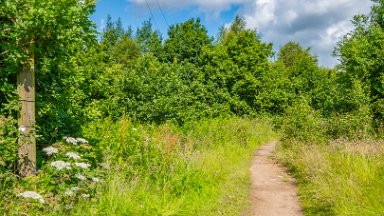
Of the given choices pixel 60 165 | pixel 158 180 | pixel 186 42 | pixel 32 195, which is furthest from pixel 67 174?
pixel 186 42

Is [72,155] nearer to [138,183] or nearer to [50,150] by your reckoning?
[50,150]

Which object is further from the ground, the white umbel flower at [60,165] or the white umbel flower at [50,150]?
the white umbel flower at [50,150]

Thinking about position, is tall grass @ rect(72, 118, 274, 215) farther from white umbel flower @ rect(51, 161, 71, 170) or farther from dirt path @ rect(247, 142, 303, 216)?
white umbel flower @ rect(51, 161, 71, 170)

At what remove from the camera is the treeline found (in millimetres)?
6617

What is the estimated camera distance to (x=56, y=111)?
6.59 m

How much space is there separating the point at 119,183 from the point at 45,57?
2.44 meters

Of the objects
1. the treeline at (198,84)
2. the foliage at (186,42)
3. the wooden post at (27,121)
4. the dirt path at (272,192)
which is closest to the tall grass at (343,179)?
the dirt path at (272,192)

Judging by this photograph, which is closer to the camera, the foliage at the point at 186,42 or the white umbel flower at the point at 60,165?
the white umbel flower at the point at 60,165

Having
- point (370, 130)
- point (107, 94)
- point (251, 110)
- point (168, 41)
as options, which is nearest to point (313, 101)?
point (251, 110)

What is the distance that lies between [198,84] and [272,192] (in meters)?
20.7

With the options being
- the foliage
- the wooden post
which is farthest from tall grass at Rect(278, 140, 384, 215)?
the foliage

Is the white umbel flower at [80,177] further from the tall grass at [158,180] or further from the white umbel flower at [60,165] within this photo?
the tall grass at [158,180]

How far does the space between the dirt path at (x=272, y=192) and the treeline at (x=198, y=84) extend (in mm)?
2962

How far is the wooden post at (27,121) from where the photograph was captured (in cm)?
567
